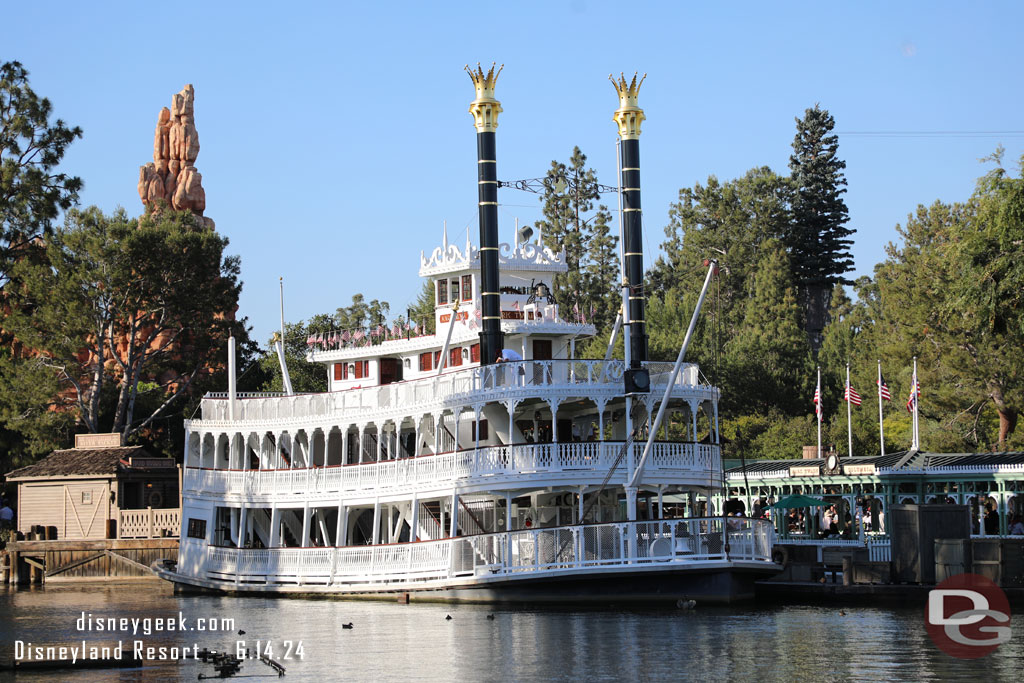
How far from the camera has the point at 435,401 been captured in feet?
108

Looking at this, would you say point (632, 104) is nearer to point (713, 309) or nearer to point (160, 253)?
point (160, 253)

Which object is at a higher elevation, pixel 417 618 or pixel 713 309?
pixel 713 309

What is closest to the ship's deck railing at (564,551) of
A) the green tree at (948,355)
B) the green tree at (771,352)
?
the green tree at (948,355)

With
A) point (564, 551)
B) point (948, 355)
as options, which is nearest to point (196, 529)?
point (564, 551)

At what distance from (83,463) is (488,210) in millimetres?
22768

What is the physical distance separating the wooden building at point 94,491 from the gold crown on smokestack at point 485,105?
20367 millimetres

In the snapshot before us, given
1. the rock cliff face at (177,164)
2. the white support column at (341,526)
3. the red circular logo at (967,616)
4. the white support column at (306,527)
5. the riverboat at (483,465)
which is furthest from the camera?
the rock cliff face at (177,164)

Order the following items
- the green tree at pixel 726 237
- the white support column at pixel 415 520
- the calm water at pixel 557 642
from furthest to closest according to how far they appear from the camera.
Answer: the green tree at pixel 726 237 → the white support column at pixel 415 520 → the calm water at pixel 557 642

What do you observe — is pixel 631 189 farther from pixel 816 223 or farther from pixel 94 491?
pixel 816 223

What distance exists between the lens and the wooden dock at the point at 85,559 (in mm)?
46656

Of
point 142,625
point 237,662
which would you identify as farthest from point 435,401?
point 237,662

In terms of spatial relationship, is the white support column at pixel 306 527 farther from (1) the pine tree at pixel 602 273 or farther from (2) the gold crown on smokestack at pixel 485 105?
(1) the pine tree at pixel 602 273

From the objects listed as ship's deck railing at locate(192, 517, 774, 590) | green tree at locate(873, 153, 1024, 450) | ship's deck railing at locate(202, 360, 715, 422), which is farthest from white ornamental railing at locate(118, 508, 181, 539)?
green tree at locate(873, 153, 1024, 450)

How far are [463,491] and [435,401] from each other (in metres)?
2.47
